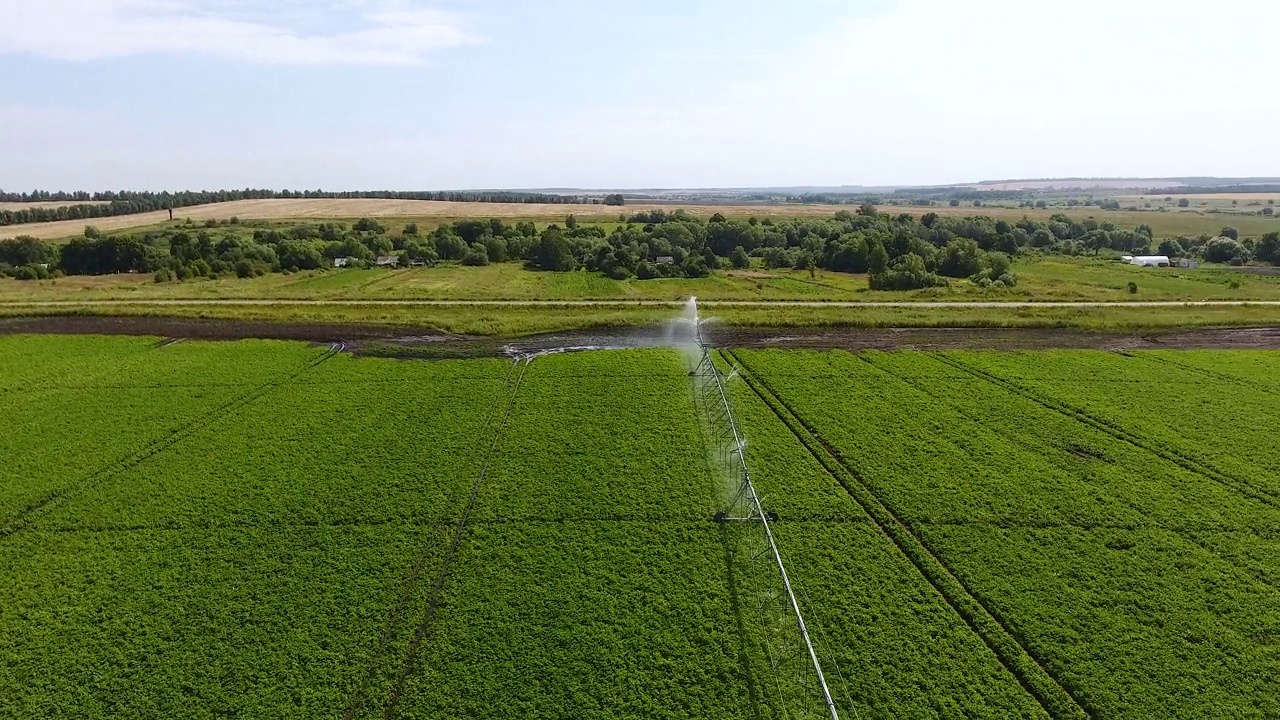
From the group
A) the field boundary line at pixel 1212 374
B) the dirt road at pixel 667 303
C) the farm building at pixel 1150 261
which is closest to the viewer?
the field boundary line at pixel 1212 374

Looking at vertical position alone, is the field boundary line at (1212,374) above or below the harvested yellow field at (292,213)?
below

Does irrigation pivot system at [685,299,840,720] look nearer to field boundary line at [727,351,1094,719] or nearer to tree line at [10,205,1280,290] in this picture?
field boundary line at [727,351,1094,719]

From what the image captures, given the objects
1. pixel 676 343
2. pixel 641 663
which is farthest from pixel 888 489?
pixel 676 343

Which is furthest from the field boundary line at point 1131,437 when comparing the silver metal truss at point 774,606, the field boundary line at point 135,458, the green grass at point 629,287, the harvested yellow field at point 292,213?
the harvested yellow field at point 292,213

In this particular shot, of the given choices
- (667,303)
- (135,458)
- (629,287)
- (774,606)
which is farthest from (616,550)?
(629,287)

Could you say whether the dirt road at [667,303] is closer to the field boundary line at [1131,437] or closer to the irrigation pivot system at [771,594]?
the field boundary line at [1131,437]

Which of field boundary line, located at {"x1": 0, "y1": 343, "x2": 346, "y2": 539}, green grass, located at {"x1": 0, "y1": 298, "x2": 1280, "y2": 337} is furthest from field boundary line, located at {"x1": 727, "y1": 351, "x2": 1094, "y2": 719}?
field boundary line, located at {"x1": 0, "y1": 343, "x2": 346, "y2": 539}
